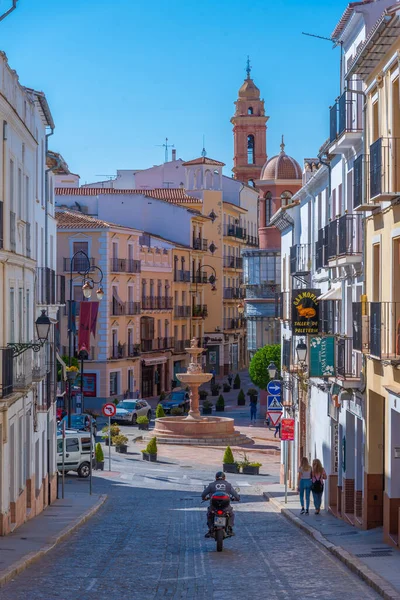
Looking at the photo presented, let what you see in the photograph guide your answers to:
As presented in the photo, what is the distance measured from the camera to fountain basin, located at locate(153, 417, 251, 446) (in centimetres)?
4919

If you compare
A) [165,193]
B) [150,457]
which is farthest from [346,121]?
[165,193]

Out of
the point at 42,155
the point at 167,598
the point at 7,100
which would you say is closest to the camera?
the point at 167,598

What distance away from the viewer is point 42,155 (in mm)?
30344

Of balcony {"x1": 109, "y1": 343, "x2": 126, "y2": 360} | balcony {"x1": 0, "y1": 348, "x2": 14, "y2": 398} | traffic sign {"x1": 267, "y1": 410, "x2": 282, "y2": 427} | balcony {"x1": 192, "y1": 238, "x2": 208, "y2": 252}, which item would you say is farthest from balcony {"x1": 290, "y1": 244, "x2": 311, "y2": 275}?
balcony {"x1": 192, "y1": 238, "x2": 208, "y2": 252}

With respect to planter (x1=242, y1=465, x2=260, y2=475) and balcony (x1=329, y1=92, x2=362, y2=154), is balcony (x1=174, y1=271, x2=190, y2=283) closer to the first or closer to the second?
planter (x1=242, y1=465, x2=260, y2=475)

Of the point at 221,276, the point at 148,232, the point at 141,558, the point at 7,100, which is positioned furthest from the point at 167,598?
the point at 221,276

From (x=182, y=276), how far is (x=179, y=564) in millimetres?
64011

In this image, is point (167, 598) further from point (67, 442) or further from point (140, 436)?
point (140, 436)

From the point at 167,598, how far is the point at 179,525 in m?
11.2

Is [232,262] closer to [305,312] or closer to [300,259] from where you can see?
[300,259]

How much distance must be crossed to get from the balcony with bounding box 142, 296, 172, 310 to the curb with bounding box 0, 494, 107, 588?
43755 millimetres

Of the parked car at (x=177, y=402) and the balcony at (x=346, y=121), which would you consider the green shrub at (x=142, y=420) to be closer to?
the parked car at (x=177, y=402)

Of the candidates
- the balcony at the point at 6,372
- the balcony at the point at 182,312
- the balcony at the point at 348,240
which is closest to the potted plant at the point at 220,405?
the balcony at the point at 182,312

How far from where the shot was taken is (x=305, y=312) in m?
29.2
